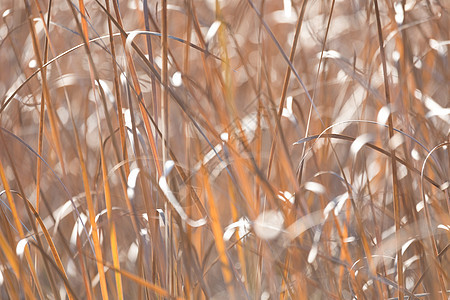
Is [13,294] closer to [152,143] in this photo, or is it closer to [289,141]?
[152,143]

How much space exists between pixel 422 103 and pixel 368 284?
209 millimetres

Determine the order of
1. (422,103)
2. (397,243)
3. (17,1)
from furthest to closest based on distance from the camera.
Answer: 1. (17,1)
2. (422,103)
3. (397,243)

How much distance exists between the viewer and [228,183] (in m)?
0.46

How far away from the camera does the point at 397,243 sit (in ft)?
1.21

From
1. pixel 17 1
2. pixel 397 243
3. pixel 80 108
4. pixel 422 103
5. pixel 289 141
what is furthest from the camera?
pixel 17 1

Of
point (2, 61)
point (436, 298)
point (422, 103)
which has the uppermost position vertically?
point (2, 61)

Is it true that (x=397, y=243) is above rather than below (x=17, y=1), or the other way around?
below

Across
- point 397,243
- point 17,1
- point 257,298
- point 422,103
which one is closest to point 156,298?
point 257,298

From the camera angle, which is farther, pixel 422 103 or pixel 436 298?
pixel 422 103

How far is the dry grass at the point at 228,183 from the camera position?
0.39 metres

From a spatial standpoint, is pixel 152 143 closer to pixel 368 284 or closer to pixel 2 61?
pixel 368 284

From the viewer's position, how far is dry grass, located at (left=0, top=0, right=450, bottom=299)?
1.28ft

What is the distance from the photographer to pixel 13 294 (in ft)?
1.31

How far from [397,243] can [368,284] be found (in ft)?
0.27
